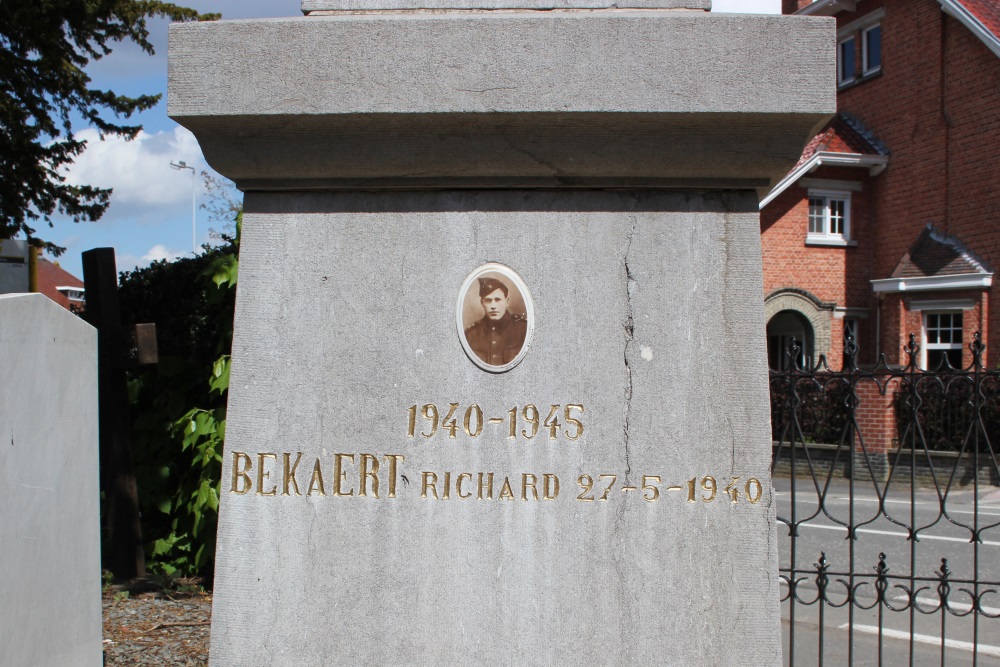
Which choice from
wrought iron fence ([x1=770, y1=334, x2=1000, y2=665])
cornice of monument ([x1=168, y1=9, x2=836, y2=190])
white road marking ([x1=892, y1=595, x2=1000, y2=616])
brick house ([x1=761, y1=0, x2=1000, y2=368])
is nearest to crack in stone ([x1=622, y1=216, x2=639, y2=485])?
cornice of monument ([x1=168, y1=9, x2=836, y2=190])

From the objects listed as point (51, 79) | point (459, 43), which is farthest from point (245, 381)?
point (51, 79)

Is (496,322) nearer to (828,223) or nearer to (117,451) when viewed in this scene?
(117,451)

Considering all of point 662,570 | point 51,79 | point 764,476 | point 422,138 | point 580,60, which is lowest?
point 662,570

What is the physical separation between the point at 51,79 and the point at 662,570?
12.5 meters

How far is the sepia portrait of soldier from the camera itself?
2.13m

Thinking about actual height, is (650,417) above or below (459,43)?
below

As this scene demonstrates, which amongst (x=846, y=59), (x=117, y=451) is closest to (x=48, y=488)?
(x=117, y=451)

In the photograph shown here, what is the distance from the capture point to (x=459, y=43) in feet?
6.72

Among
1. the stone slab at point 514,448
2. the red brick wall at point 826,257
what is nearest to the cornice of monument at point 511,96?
the stone slab at point 514,448

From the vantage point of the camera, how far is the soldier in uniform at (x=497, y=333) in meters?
2.13

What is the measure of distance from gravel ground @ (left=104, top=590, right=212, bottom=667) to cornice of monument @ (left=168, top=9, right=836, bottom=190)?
3.16 m

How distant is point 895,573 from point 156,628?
6.67 meters

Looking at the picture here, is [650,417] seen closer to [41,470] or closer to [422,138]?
[422,138]

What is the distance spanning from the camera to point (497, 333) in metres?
2.13
